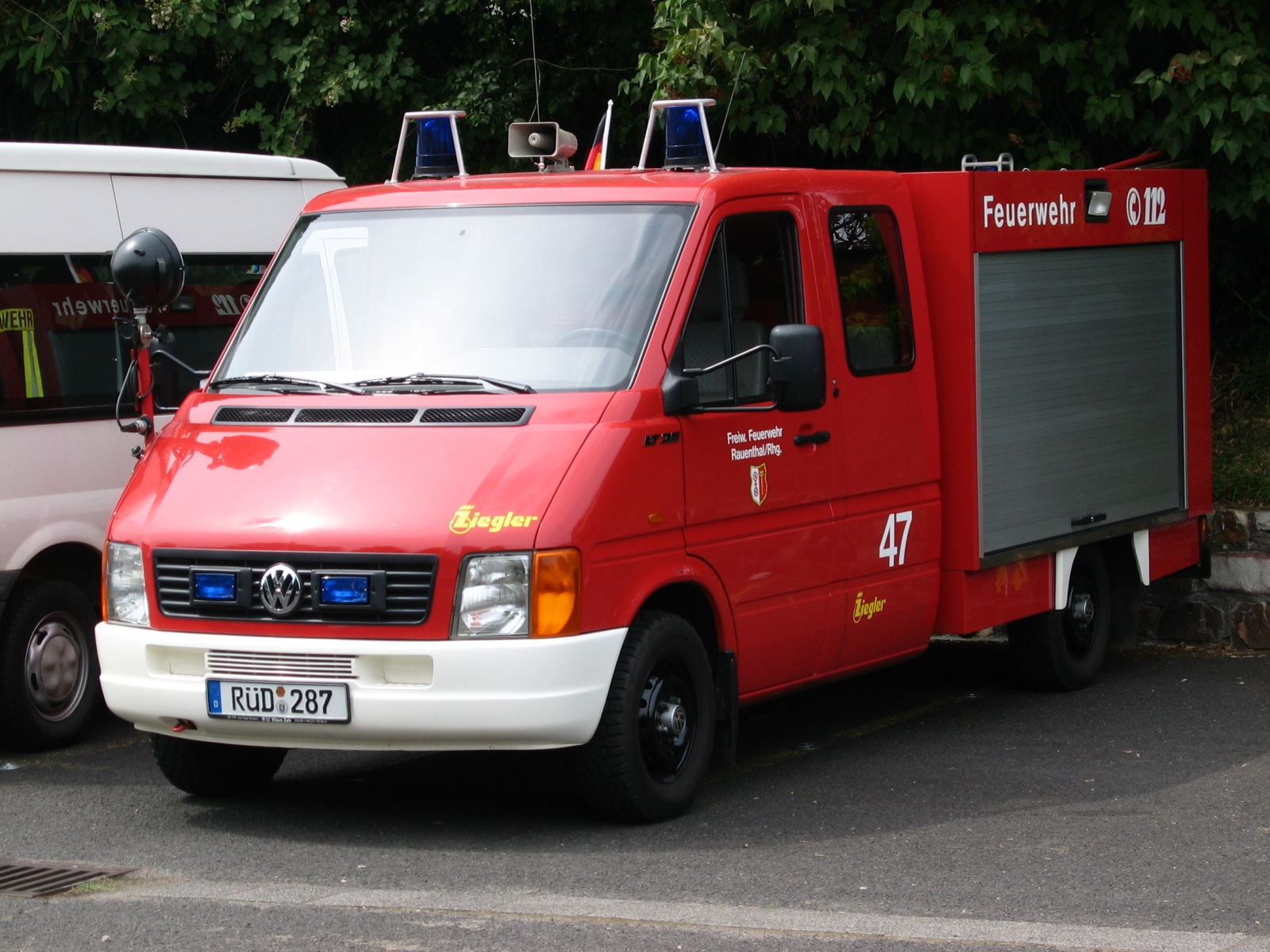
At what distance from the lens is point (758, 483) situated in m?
7.41

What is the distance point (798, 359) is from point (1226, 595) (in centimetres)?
514

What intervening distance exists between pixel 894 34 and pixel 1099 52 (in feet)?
4.02

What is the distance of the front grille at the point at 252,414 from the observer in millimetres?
7098

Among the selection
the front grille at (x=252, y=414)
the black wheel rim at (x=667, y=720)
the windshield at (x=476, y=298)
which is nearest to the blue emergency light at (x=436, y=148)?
the windshield at (x=476, y=298)

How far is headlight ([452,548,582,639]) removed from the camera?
6406 mm

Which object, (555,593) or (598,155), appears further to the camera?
(598,155)

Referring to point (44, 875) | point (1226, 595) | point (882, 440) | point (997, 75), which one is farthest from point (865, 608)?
point (997, 75)

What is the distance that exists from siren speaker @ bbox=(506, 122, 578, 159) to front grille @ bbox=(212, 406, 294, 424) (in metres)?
1.95

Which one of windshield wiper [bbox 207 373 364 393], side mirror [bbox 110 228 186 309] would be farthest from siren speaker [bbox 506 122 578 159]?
windshield wiper [bbox 207 373 364 393]

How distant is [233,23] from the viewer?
44.9 feet

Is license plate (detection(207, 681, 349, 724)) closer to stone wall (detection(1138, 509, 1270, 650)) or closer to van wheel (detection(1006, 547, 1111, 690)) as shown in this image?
van wheel (detection(1006, 547, 1111, 690))

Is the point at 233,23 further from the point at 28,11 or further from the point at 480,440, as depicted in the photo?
the point at 480,440

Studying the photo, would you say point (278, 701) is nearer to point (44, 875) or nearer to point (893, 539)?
point (44, 875)

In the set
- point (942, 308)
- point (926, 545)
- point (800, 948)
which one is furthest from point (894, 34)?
point (800, 948)
